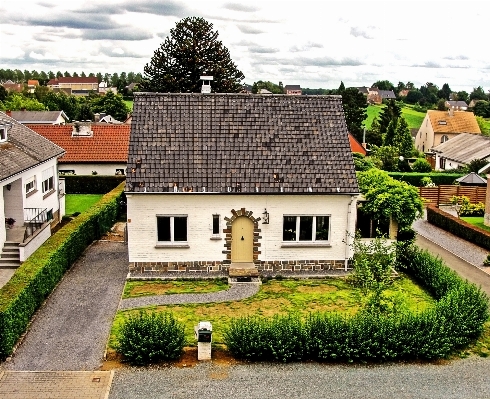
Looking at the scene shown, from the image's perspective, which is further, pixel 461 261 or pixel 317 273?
pixel 461 261

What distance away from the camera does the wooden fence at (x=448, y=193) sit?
4347cm

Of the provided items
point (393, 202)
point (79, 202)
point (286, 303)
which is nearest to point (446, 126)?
point (79, 202)

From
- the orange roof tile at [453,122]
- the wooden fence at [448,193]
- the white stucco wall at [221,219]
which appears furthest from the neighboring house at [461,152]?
the white stucco wall at [221,219]

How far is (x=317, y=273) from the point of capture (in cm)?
2420

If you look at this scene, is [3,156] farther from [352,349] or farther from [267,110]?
[352,349]

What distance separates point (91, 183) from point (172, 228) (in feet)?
78.5

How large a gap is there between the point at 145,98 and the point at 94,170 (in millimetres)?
22601

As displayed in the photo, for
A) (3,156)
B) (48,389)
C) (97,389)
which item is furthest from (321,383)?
(3,156)

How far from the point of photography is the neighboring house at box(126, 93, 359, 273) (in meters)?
23.3

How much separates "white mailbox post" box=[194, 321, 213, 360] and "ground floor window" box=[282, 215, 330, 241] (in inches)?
347

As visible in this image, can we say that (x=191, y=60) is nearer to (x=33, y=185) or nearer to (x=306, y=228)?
(x=33, y=185)

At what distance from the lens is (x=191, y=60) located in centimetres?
4769

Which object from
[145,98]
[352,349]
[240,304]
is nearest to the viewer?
[352,349]

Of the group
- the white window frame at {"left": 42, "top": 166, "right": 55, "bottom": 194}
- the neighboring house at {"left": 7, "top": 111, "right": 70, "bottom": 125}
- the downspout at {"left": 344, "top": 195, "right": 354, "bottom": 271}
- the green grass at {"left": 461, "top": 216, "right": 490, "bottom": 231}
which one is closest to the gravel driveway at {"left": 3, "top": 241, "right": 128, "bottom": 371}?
the white window frame at {"left": 42, "top": 166, "right": 55, "bottom": 194}
